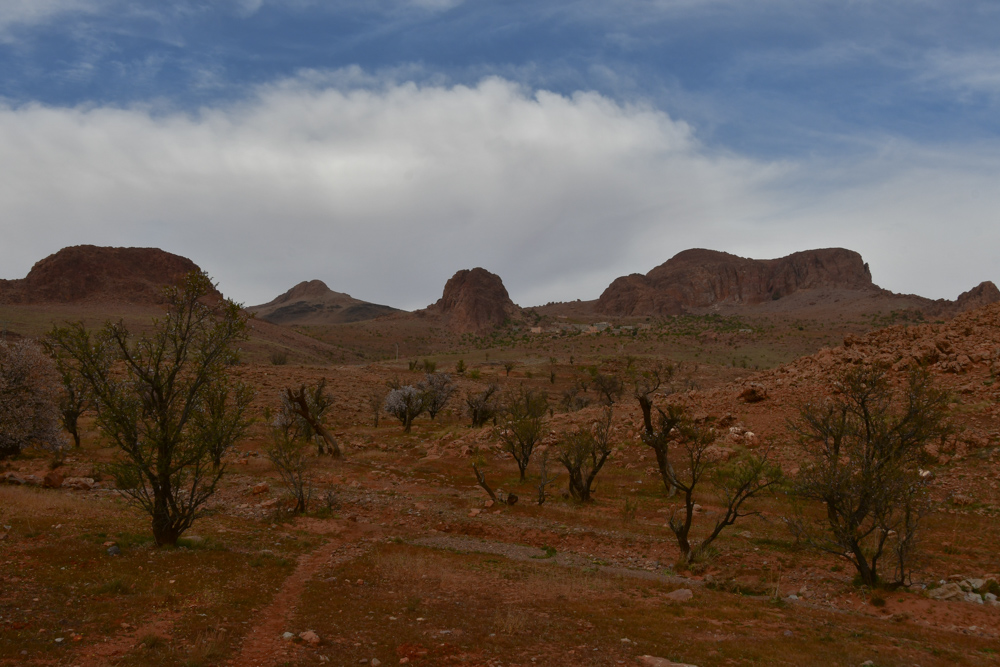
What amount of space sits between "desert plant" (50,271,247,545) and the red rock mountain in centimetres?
10376

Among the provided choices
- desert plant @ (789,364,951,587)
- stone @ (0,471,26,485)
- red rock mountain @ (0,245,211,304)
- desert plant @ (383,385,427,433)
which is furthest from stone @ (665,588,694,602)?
red rock mountain @ (0,245,211,304)

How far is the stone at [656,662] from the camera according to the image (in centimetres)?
732

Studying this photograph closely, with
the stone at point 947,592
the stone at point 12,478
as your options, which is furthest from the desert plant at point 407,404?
the stone at point 947,592

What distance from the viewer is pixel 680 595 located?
37.7ft

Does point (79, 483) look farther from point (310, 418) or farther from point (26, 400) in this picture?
point (310, 418)

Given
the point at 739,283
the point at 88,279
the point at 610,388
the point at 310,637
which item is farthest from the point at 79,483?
the point at 739,283

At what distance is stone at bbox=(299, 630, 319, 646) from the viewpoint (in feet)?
25.5

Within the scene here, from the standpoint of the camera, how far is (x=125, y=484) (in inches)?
439

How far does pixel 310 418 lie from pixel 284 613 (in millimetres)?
18506

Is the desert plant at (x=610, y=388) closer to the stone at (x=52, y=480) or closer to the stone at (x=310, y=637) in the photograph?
the stone at (x=52, y=480)

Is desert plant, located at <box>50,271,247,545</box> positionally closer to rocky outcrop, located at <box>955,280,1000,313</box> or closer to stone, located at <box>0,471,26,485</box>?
stone, located at <box>0,471,26,485</box>

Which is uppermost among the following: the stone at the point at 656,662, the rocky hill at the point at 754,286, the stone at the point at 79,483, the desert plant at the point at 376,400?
the rocky hill at the point at 754,286

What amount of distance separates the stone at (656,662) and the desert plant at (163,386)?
8295 millimetres

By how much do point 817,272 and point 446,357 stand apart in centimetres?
14742
